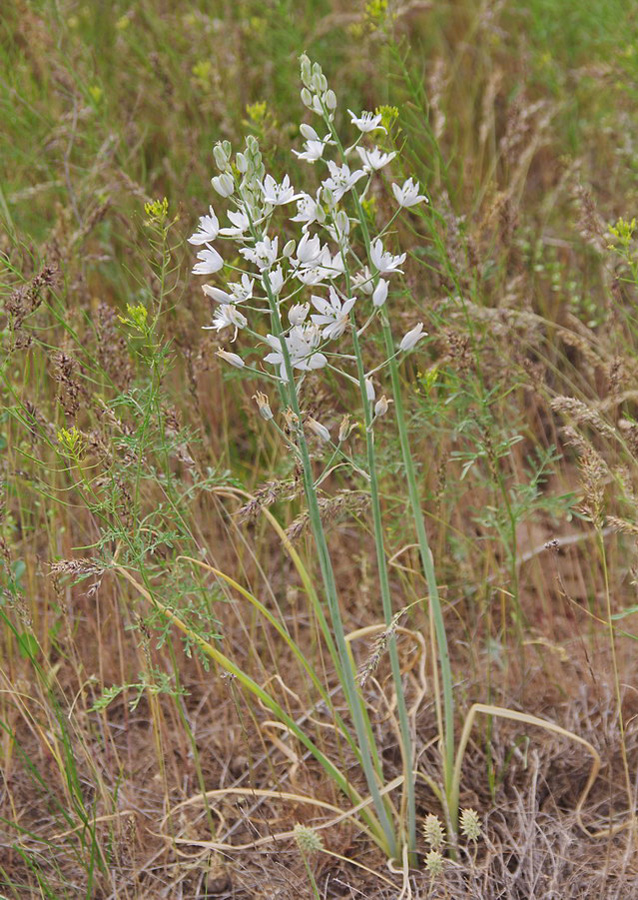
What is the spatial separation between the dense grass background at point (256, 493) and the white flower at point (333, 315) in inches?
15.2

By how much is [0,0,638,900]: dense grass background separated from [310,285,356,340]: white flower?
387mm

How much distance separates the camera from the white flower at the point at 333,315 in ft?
5.16

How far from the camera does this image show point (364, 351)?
228cm

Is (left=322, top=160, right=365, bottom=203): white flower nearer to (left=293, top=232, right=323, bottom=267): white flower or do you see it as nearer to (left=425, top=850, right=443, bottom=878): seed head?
(left=293, top=232, right=323, bottom=267): white flower

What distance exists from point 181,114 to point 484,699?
240 cm

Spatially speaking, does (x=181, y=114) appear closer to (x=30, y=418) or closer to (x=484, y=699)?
(x=30, y=418)

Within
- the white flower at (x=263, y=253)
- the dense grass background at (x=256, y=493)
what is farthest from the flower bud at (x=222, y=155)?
the dense grass background at (x=256, y=493)

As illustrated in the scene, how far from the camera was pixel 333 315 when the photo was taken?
5.33ft

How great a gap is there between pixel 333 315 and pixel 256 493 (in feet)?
1.37

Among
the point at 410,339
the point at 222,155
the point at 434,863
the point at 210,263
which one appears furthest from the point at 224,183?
the point at 434,863

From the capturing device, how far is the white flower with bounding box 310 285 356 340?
1572mm

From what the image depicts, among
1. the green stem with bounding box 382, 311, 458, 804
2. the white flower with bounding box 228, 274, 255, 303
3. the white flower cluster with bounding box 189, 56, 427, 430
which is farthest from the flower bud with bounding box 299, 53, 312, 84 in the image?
the green stem with bounding box 382, 311, 458, 804

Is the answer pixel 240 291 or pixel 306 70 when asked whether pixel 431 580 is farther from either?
pixel 306 70

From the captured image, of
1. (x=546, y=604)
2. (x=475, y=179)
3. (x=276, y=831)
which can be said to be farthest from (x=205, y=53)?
(x=276, y=831)
